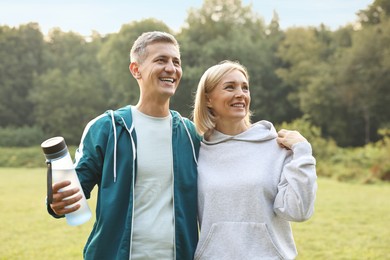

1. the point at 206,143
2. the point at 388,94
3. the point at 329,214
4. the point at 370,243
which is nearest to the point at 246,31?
the point at 388,94

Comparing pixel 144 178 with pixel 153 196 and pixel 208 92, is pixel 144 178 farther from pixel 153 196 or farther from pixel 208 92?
pixel 208 92

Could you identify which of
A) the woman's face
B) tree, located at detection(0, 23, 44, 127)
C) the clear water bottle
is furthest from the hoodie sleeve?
tree, located at detection(0, 23, 44, 127)

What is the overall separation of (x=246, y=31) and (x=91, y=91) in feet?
41.9

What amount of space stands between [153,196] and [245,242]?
51 cm

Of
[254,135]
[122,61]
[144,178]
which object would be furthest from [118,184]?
[122,61]

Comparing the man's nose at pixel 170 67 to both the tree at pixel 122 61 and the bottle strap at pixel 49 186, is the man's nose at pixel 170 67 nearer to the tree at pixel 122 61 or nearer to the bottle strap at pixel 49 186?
the bottle strap at pixel 49 186

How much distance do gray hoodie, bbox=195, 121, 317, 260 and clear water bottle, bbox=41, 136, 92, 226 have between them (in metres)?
0.63

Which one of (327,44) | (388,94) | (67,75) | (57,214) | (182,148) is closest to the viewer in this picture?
(57,214)

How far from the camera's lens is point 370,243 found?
8.27 metres

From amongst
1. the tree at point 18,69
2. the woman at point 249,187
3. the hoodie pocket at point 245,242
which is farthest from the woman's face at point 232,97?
the tree at point 18,69

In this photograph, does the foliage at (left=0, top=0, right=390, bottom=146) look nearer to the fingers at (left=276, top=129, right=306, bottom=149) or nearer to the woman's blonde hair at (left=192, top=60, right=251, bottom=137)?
the woman's blonde hair at (left=192, top=60, right=251, bottom=137)

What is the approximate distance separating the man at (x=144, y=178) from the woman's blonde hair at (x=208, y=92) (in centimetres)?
16

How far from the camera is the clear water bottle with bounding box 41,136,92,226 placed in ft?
8.10

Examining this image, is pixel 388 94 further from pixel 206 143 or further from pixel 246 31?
pixel 206 143
